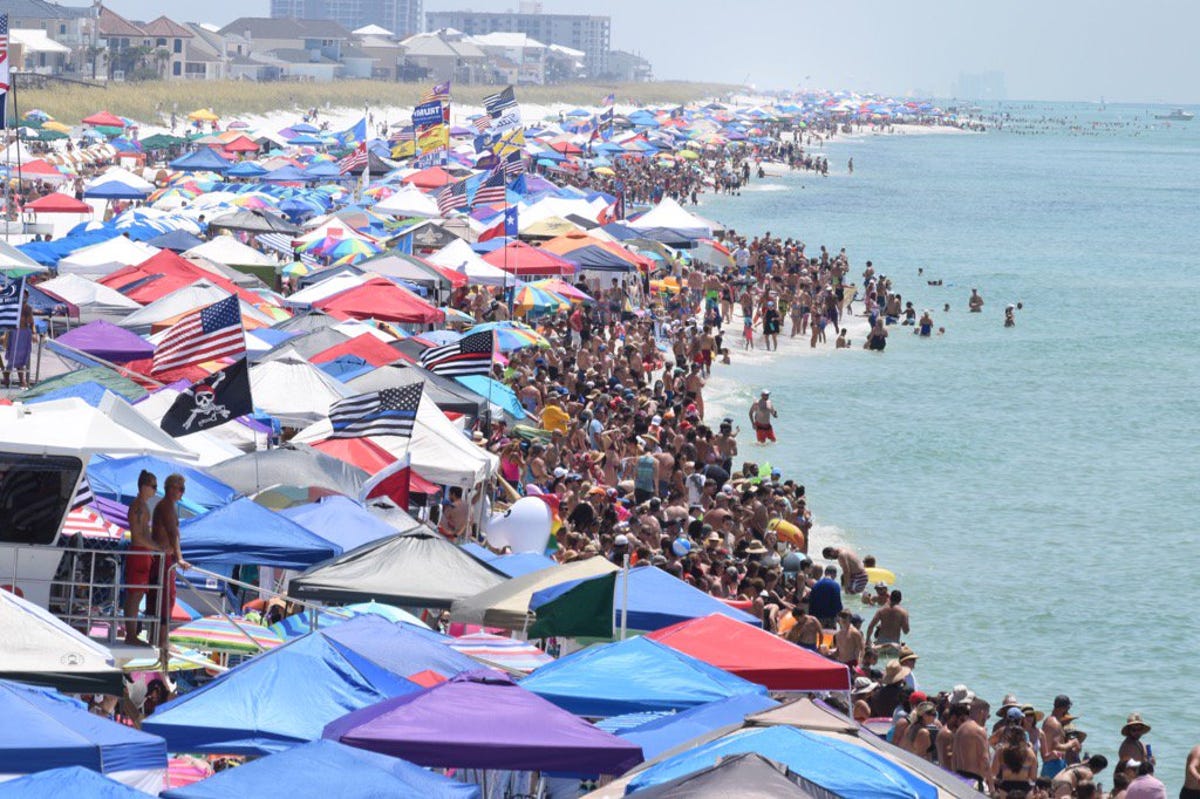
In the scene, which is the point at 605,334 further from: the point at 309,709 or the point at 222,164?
the point at 309,709

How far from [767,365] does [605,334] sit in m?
4.45

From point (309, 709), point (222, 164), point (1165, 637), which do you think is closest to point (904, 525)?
point (1165, 637)

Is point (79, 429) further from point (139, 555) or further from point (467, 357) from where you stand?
point (467, 357)

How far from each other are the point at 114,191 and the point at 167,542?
29857mm

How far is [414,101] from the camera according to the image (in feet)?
418

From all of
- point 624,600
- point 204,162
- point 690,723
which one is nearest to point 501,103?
point 204,162

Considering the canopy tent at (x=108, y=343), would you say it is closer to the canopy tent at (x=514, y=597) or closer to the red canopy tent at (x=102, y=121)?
the canopy tent at (x=514, y=597)

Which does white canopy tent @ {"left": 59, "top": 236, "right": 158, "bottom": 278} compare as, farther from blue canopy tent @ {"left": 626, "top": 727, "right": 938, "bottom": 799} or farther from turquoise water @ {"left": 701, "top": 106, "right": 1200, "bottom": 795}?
blue canopy tent @ {"left": 626, "top": 727, "right": 938, "bottom": 799}

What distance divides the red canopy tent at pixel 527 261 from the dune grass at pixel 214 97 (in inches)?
1688

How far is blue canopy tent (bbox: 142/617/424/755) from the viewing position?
862cm

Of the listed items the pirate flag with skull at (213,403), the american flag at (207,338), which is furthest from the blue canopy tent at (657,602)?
the american flag at (207,338)

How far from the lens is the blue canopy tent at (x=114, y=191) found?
38.4 meters

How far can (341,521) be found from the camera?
13133 millimetres

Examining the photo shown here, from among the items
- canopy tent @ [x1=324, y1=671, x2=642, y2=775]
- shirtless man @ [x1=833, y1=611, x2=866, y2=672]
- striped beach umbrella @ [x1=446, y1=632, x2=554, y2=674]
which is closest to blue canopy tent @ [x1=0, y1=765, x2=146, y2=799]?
canopy tent @ [x1=324, y1=671, x2=642, y2=775]
